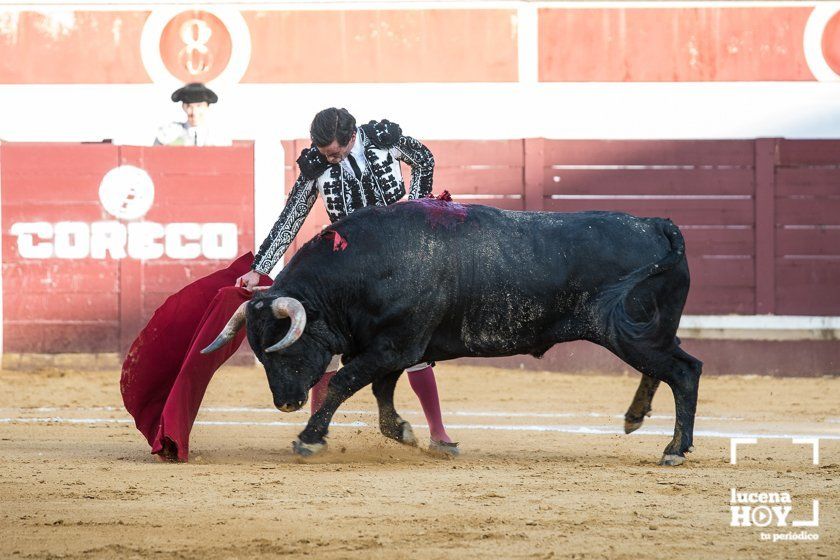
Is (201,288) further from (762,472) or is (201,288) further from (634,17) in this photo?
(634,17)

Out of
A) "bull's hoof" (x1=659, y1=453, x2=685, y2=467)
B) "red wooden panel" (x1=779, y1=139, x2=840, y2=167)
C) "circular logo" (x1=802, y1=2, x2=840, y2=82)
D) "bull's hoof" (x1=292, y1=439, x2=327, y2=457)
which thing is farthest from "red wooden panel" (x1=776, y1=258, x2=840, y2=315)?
"bull's hoof" (x1=292, y1=439, x2=327, y2=457)

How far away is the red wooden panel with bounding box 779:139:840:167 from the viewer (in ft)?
26.6

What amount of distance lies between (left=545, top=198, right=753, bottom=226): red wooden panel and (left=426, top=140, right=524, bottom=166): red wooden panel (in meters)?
0.32

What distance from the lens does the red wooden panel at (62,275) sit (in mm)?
8148

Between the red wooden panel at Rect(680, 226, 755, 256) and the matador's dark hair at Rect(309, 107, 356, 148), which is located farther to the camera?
the red wooden panel at Rect(680, 226, 755, 256)

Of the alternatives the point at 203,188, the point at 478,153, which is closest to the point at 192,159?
the point at 203,188

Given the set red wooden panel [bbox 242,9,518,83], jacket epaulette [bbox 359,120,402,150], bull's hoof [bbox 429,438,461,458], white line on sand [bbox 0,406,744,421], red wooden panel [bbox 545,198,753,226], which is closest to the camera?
bull's hoof [bbox 429,438,461,458]

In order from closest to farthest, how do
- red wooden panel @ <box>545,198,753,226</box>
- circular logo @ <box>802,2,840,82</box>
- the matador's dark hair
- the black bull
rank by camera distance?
1. the black bull
2. the matador's dark hair
3. red wooden panel @ <box>545,198,753,226</box>
4. circular logo @ <box>802,2,840,82</box>

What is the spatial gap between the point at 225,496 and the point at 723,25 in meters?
7.55

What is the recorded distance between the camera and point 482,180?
8.26 m

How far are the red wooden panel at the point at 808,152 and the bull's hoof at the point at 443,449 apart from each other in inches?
168

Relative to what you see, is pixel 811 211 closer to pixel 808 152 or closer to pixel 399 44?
pixel 808 152

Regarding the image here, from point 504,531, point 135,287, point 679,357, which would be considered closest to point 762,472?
point 679,357

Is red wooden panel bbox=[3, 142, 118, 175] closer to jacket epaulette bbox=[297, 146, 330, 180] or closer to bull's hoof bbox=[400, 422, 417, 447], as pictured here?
jacket epaulette bbox=[297, 146, 330, 180]
